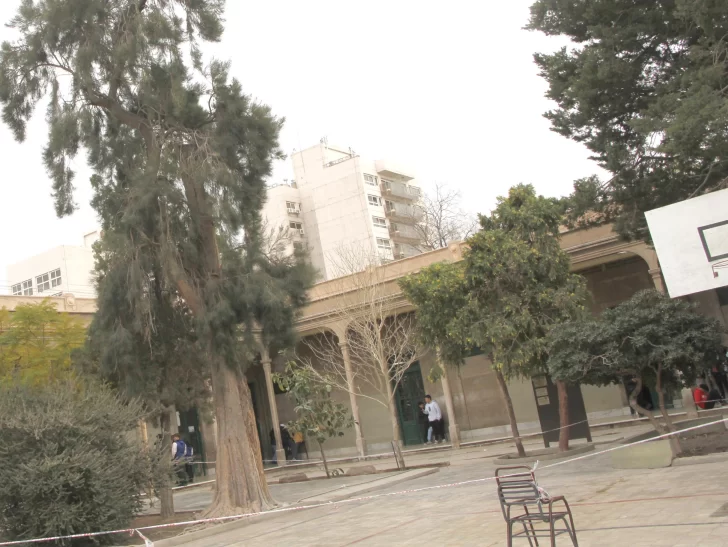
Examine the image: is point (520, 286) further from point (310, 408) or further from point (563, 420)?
point (310, 408)

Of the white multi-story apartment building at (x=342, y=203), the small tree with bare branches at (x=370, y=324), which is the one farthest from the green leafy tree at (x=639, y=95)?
the white multi-story apartment building at (x=342, y=203)

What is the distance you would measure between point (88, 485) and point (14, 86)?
9233 mm

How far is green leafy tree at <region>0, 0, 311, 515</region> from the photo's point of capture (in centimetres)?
1507

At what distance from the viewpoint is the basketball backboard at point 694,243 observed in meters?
7.16

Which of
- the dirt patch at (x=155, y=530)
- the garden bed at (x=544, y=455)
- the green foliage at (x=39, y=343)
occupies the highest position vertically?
the green foliage at (x=39, y=343)

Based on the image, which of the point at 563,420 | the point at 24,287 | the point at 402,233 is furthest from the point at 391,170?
the point at 563,420

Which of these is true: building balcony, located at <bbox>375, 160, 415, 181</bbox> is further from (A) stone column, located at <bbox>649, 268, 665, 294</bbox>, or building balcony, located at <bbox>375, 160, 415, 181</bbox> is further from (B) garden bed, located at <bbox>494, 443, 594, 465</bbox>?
(B) garden bed, located at <bbox>494, 443, 594, 465</bbox>

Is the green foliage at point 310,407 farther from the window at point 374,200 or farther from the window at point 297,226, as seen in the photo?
the window at point 297,226

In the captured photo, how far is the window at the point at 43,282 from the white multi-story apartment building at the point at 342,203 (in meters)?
16.5

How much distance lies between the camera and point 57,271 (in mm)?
53438

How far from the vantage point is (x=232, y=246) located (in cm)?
1599

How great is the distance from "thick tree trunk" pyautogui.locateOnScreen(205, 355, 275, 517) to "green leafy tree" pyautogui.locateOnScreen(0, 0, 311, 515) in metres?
0.02

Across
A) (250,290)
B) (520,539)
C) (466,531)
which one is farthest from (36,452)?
(520,539)

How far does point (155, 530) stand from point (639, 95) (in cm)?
1211
